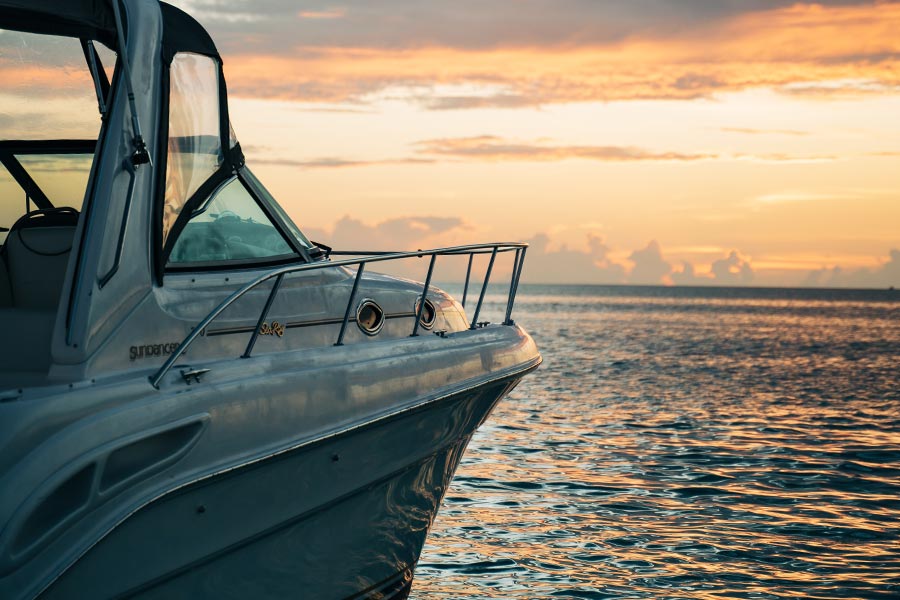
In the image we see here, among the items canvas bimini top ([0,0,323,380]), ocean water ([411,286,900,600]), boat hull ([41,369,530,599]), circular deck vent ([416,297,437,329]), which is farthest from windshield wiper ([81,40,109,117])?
ocean water ([411,286,900,600])

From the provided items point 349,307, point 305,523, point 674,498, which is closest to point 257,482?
point 305,523

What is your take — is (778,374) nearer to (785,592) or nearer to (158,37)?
(785,592)

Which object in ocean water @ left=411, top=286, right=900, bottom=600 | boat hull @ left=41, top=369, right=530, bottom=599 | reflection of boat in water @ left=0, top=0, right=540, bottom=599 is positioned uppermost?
reflection of boat in water @ left=0, top=0, right=540, bottom=599

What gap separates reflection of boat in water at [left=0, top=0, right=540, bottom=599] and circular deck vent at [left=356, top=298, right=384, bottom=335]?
1 centimetres

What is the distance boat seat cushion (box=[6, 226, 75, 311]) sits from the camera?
4578 mm

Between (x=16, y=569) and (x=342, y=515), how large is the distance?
1.87 meters

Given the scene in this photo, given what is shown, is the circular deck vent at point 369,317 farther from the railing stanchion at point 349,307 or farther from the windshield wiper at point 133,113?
the windshield wiper at point 133,113

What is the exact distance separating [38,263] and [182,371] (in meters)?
1.11

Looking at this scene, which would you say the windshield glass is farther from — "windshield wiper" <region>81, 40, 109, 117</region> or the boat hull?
the boat hull

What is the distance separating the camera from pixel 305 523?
4.58 meters

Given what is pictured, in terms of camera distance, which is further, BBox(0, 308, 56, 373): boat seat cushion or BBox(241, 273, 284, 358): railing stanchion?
BBox(241, 273, 284, 358): railing stanchion

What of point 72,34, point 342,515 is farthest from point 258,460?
point 72,34

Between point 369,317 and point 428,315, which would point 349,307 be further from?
point 428,315

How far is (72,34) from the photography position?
15.8ft
